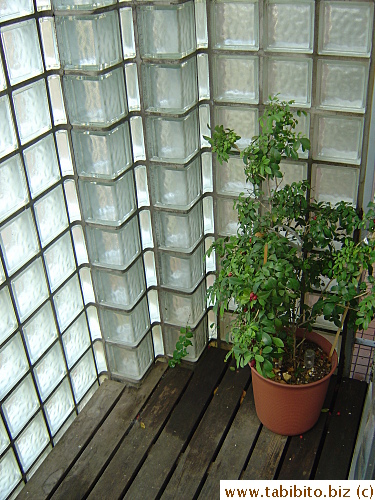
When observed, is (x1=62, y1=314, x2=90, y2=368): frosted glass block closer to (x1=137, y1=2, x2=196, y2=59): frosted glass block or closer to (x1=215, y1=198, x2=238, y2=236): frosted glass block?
(x1=215, y1=198, x2=238, y2=236): frosted glass block

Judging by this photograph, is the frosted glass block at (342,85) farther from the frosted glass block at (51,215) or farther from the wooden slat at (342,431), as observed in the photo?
the wooden slat at (342,431)

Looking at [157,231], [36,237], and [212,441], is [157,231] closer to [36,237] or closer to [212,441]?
[36,237]

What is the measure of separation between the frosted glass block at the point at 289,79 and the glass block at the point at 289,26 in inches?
2.3

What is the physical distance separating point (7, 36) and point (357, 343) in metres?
2.19

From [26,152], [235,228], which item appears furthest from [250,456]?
[26,152]

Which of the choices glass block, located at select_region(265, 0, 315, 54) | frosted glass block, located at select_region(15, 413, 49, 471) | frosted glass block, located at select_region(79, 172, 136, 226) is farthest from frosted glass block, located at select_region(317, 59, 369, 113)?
frosted glass block, located at select_region(15, 413, 49, 471)

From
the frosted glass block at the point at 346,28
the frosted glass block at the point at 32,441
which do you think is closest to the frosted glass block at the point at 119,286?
the frosted glass block at the point at 32,441

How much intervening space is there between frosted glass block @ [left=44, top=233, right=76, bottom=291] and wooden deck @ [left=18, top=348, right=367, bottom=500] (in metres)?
0.78

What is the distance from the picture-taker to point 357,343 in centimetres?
311

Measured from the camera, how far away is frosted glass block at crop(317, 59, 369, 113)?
252cm

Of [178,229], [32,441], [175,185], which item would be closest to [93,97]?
[175,185]

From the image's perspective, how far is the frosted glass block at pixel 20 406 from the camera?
2.54 m

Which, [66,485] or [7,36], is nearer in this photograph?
[7,36]

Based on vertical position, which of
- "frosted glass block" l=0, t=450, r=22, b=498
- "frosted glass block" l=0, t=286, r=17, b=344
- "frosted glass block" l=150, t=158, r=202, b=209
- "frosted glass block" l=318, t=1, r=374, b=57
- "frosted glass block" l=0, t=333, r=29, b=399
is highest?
"frosted glass block" l=318, t=1, r=374, b=57
